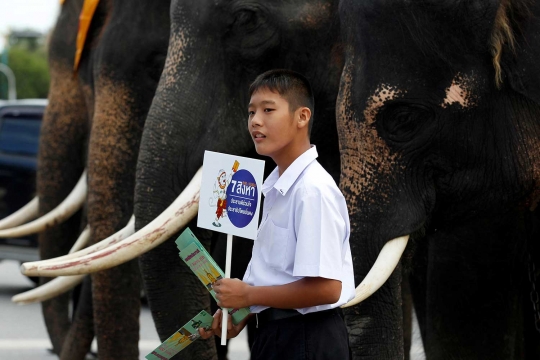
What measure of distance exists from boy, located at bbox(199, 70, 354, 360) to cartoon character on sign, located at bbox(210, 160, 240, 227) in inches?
4.4

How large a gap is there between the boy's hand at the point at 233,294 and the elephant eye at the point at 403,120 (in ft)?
4.64

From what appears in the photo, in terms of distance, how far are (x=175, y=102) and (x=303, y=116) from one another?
81.5 inches

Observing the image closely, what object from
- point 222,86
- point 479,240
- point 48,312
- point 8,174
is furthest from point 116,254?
point 8,174

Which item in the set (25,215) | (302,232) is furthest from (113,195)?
(302,232)

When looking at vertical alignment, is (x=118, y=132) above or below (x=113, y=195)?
above

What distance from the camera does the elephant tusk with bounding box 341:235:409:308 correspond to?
4.38 metres

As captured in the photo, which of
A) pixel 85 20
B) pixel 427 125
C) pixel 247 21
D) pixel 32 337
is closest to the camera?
pixel 427 125

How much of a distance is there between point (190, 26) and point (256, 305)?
2367 millimetres

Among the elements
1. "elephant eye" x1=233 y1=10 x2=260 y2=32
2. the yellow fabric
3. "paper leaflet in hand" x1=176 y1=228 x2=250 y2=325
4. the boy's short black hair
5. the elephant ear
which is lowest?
"paper leaflet in hand" x1=176 y1=228 x2=250 y2=325

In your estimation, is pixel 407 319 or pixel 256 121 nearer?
pixel 256 121

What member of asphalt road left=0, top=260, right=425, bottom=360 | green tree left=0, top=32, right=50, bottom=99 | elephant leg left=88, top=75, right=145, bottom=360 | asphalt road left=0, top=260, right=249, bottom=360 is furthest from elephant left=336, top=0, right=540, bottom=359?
green tree left=0, top=32, right=50, bottom=99

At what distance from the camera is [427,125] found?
15.6ft

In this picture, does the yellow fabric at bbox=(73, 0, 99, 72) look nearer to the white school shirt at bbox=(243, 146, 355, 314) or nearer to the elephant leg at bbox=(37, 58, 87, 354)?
the elephant leg at bbox=(37, 58, 87, 354)

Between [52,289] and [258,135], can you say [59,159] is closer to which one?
[52,289]
